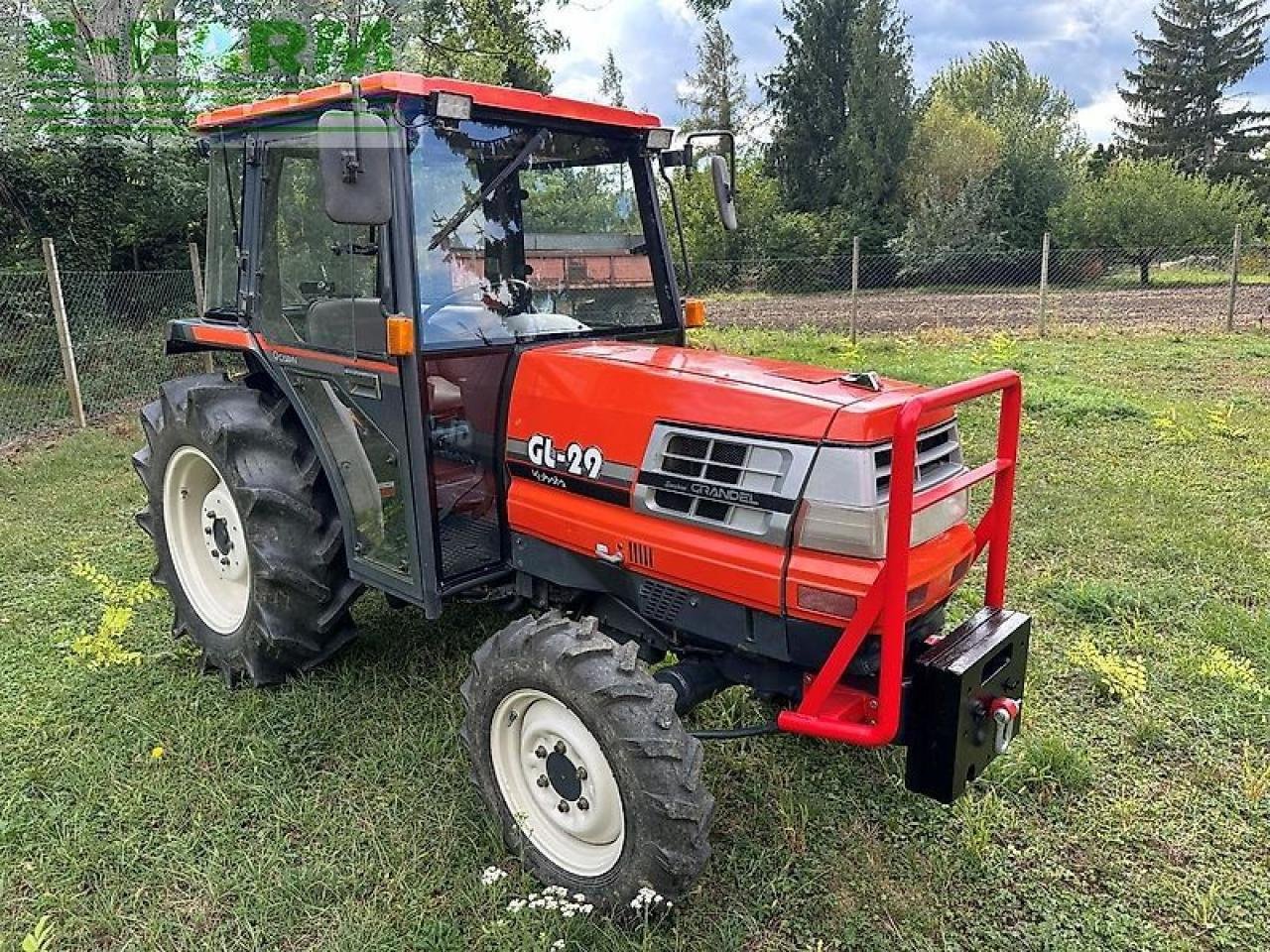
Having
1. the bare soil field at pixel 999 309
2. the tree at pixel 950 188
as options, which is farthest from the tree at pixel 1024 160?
the bare soil field at pixel 999 309

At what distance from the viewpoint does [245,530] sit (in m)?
3.47

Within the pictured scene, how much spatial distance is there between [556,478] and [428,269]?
770mm

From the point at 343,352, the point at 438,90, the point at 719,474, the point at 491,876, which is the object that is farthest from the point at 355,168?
the point at 491,876

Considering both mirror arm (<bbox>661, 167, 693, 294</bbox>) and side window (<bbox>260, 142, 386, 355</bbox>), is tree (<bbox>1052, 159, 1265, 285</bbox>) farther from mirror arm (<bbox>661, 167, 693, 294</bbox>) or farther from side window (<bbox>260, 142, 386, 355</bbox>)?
side window (<bbox>260, 142, 386, 355</bbox>)

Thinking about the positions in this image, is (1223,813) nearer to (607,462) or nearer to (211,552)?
(607,462)

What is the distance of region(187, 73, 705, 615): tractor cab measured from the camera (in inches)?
115

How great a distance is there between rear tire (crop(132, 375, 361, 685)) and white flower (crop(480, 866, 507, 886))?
127 cm

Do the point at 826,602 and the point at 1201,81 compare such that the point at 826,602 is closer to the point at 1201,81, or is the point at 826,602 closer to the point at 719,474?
the point at 719,474

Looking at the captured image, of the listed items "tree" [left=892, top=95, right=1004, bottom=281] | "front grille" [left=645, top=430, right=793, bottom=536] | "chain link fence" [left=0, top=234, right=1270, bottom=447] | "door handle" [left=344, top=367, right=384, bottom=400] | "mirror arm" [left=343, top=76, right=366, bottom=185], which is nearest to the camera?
"front grille" [left=645, top=430, right=793, bottom=536]

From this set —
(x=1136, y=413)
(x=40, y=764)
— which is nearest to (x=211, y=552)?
(x=40, y=764)

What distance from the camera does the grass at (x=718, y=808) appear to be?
2604mm

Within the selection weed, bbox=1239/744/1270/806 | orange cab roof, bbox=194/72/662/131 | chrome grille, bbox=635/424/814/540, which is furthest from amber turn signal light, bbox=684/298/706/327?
weed, bbox=1239/744/1270/806

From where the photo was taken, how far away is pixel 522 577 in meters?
3.25

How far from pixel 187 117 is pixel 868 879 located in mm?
10524
